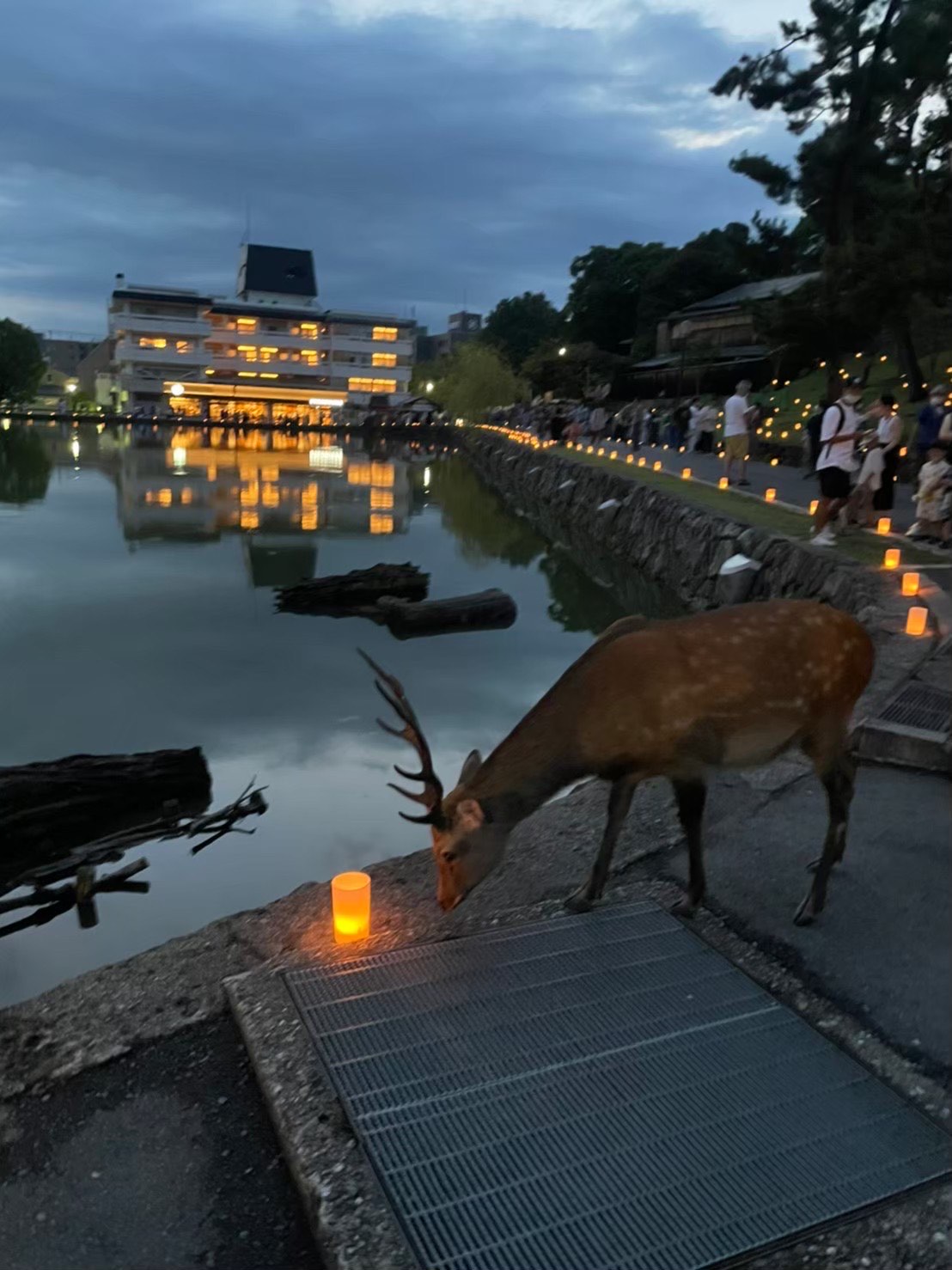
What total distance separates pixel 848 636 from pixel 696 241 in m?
60.2

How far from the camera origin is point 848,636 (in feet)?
13.7

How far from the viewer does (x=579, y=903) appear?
4215 millimetres

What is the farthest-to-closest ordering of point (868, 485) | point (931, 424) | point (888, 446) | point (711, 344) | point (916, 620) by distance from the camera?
point (711, 344), point (931, 424), point (868, 485), point (888, 446), point (916, 620)

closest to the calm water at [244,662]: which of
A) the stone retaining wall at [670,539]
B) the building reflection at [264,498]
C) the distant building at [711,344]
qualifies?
the building reflection at [264,498]

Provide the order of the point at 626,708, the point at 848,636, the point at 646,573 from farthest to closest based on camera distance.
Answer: the point at 646,573, the point at 848,636, the point at 626,708

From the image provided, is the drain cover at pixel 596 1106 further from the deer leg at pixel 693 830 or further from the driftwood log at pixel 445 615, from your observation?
the driftwood log at pixel 445 615

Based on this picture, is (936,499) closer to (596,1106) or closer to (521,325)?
(596,1106)

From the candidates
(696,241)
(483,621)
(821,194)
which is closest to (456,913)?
(483,621)

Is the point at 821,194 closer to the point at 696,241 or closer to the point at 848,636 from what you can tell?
the point at 848,636

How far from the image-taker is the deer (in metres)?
3.89

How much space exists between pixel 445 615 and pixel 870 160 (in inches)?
781

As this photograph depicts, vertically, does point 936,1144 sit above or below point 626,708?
below

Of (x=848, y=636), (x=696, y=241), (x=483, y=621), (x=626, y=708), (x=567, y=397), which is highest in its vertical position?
(x=696, y=241)

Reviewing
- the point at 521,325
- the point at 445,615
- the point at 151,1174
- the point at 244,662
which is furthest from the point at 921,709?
the point at 521,325
